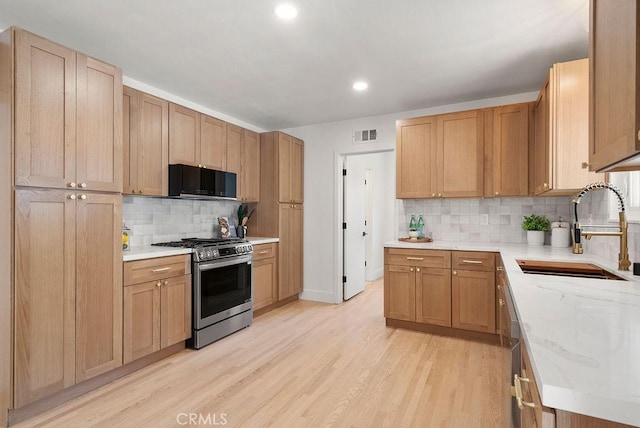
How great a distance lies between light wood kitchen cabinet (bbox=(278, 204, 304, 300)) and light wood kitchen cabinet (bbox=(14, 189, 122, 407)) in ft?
6.98

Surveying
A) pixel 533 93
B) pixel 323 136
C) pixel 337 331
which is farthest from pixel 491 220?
pixel 323 136

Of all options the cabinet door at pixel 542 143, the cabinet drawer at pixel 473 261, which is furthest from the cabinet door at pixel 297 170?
the cabinet door at pixel 542 143

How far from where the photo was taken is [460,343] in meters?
3.14

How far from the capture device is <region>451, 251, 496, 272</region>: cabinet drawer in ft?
10.1

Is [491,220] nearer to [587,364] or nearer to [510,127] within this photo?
[510,127]

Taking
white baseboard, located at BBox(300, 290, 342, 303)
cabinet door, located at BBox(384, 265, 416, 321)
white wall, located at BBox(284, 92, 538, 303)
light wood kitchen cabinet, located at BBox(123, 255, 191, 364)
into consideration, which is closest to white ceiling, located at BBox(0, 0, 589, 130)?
white wall, located at BBox(284, 92, 538, 303)

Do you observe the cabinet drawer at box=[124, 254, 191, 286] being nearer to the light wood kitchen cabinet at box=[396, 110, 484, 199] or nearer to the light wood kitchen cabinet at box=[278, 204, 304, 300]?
the light wood kitchen cabinet at box=[278, 204, 304, 300]

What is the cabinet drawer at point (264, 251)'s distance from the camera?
388cm

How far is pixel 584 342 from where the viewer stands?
32.3 inches

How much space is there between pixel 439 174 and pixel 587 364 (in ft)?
10.1

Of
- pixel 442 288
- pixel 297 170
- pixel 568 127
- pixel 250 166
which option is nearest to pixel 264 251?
pixel 250 166

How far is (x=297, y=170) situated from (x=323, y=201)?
0.58 metres

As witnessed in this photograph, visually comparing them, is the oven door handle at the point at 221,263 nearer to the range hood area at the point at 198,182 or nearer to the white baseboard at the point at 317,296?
the range hood area at the point at 198,182

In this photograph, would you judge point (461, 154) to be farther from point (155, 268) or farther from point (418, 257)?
point (155, 268)
